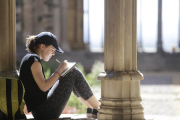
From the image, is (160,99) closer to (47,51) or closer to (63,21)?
(47,51)

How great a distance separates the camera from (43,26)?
20047mm

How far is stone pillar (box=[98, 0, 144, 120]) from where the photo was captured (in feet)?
12.2

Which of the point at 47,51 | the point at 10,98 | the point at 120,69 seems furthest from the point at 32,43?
the point at 120,69

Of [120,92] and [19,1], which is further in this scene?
[19,1]

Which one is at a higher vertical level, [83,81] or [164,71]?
[83,81]

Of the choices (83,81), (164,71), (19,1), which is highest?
(19,1)

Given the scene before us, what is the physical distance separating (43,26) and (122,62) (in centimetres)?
1671

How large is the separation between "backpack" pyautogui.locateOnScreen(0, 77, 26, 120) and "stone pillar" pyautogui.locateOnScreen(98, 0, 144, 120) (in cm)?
92

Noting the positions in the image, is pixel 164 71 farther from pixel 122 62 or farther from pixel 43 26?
pixel 122 62

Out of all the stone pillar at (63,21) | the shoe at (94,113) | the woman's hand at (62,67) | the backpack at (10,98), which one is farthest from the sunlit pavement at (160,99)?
the stone pillar at (63,21)

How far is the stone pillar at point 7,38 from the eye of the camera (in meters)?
3.93

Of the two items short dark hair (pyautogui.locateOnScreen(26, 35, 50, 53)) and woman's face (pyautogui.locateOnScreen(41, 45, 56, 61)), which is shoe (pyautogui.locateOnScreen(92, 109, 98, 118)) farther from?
short dark hair (pyautogui.locateOnScreen(26, 35, 50, 53))

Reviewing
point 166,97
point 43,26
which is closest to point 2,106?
point 166,97

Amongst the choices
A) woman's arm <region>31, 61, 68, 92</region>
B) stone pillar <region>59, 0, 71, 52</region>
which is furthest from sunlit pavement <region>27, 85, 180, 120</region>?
stone pillar <region>59, 0, 71, 52</region>
